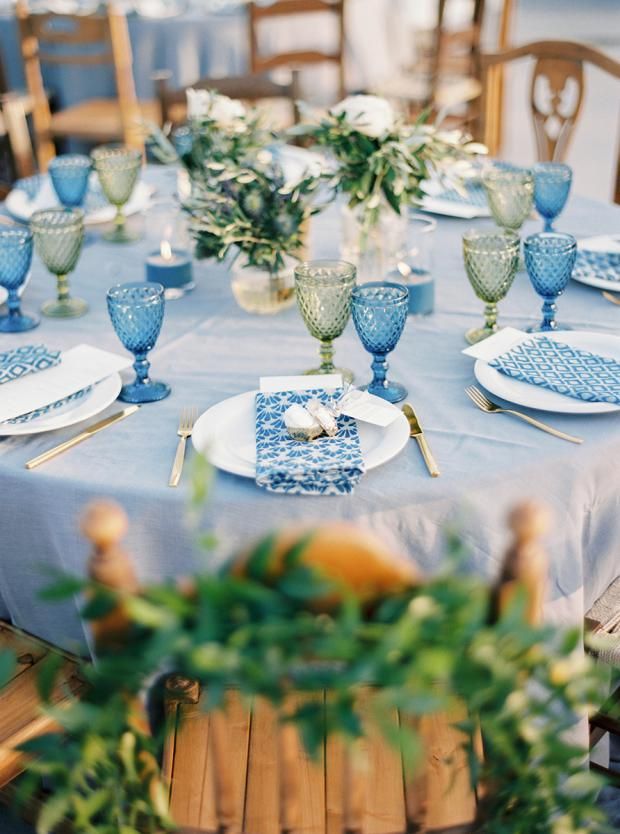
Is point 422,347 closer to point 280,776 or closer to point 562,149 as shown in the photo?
point 280,776

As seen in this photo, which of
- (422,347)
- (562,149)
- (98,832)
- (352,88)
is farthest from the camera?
(352,88)

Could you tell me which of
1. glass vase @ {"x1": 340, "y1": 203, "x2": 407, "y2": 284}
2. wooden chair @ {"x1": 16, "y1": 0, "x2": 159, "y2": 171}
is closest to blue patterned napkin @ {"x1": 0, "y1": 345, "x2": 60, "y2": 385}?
glass vase @ {"x1": 340, "y1": 203, "x2": 407, "y2": 284}

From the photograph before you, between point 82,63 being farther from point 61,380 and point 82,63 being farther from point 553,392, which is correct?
point 553,392

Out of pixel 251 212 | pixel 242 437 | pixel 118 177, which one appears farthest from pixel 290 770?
pixel 118 177

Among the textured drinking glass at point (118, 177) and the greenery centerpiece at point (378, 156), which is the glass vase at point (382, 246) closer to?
the greenery centerpiece at point (378, 156)

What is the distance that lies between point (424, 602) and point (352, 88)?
14.1 feet

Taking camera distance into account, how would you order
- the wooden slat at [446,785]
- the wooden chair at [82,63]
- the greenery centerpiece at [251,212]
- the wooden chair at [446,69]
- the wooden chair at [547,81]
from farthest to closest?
1. the wooden chair at [446,69]
2. the wooden chair at [82,63]
3. the wooden chair at [547,81]
4. the greenery centerpiece at [251,212]
5. the wooden slat at [446,785]

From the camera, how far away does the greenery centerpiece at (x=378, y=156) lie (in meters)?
1.60

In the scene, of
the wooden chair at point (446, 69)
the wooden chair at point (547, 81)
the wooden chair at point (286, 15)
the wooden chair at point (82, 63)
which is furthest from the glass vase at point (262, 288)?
the wooden chair at point (446, 69)

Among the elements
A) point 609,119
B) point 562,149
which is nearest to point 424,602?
point 562,149

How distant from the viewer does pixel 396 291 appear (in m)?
1.34

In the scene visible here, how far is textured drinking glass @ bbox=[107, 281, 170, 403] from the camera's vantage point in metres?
1.35

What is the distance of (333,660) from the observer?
674 millimetres

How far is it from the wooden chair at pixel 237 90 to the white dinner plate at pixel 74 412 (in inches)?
62.1
